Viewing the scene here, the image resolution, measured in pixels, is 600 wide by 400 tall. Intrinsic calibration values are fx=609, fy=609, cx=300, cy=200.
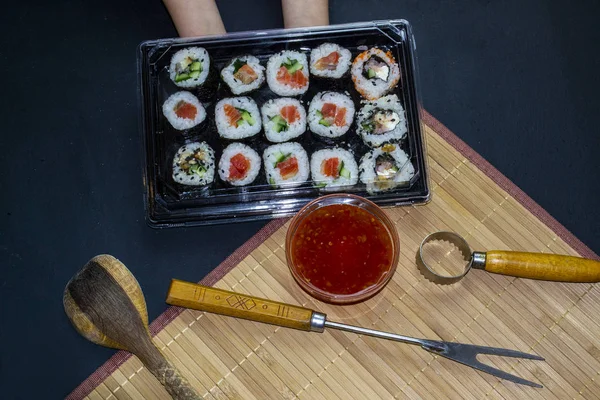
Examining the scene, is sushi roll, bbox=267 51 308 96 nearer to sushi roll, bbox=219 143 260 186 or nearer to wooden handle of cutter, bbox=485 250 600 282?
sushi roll, bbox=219 143 260 186

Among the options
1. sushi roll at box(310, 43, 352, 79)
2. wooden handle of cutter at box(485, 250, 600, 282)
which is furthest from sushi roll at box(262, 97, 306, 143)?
wooden handle of cutter at box(485, 250, 600, 282)

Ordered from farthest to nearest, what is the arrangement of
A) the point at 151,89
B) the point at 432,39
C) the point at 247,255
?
the point at 432,39 → the point at 151,89 → the point at 247,255

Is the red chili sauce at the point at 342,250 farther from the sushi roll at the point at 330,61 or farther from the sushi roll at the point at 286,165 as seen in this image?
the sushi roll at the point at 330,61

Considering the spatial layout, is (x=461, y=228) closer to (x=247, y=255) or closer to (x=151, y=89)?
(x=247, y=255)

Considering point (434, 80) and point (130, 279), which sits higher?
point (434, 80)

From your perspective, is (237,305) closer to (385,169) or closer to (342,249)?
(342,249)

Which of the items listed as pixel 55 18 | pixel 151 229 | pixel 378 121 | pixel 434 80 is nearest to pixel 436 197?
pixel 378 121

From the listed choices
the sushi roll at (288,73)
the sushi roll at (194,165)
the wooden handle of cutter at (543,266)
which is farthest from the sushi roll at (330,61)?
the wooden handle of cutter at (543,266)
